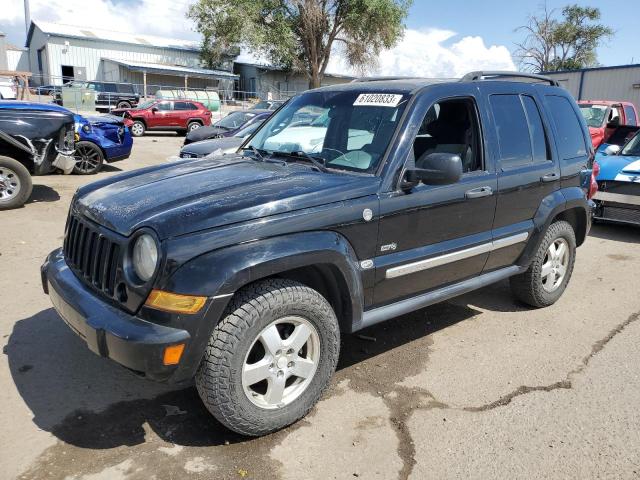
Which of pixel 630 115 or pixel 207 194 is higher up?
pixel 630 115

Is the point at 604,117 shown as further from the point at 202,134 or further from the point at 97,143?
the point at 97,143

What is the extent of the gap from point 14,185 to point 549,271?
24.2ft

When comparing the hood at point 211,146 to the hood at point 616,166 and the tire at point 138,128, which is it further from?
the tire at point 138,128

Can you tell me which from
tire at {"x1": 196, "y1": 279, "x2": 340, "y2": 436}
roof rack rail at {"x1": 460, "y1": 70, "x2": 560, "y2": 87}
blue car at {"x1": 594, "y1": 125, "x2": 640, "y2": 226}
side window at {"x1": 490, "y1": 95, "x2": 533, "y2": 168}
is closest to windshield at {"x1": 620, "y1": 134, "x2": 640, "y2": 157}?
blue car at {"x1": 594, "y1": 125, "x2": 640, "y2": 226}

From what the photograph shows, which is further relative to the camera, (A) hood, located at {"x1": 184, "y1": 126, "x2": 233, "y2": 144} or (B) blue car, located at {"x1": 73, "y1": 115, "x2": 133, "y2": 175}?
(A) hood, located at {"x1": 184, "y1": 126, "x2": 233, "y2": 144}

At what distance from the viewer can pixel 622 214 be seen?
777 centimetres

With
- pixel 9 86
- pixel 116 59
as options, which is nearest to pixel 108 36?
pixel 116 59

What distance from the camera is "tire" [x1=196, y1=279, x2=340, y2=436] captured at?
2.67 meters

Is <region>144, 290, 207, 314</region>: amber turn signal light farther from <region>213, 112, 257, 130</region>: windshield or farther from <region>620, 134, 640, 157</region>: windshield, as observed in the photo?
<region>213, 112, 257, 130</region>: windshield

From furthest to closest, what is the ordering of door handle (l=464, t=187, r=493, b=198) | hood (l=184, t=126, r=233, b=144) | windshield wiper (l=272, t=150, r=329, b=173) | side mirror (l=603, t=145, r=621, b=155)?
hood (l=184, t=126, r=233, b=144) → side mirror (l=603, t=145, r=621, b=155) → door handle (l=464, t=187, r=493, b=198) → windshield wiper (l=272, t=150, r=329, b=173)

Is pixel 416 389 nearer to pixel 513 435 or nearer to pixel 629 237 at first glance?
pixel 513 435

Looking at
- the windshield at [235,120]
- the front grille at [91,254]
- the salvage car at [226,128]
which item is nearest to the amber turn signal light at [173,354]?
the front grille at [91,254]

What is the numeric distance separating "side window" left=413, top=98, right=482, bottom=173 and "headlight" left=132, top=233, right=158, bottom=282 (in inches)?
78.8

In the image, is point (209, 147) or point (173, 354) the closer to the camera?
point (173, 354)
